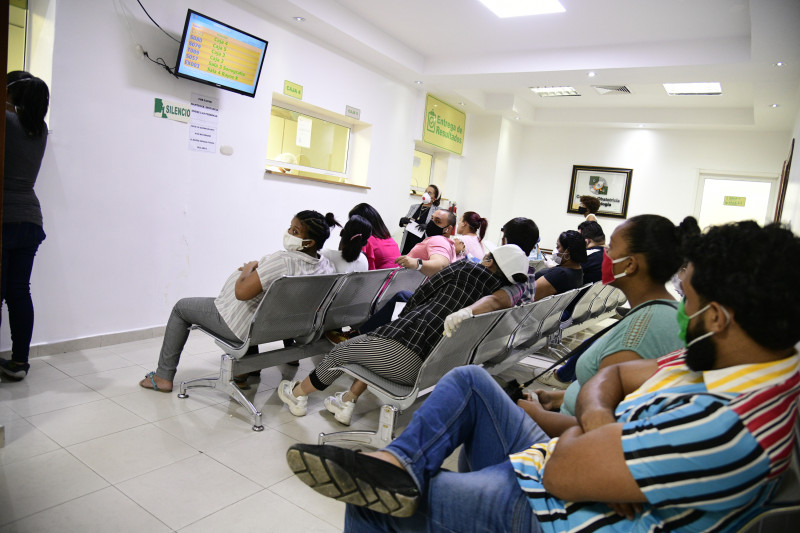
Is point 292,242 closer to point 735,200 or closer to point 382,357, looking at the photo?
point 382,357

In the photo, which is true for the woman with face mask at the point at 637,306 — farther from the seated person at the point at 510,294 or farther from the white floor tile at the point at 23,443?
the white floor tile at the point at 23,443

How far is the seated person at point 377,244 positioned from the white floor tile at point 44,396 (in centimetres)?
198

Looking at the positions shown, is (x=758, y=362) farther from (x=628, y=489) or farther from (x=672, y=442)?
(x=628, y=489)

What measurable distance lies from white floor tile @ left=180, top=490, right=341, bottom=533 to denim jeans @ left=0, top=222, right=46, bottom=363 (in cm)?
184

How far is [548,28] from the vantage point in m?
5.13

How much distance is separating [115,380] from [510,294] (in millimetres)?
2325

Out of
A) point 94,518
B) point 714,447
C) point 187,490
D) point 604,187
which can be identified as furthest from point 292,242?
point 604,187

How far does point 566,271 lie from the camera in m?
3.82

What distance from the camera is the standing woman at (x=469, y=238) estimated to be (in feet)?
14.8

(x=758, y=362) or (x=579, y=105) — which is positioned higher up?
(x=579, y=105)

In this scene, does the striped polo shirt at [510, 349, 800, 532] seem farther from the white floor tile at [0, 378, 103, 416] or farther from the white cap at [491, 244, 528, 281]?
the white floor tile at [0, 378, 103, 416]

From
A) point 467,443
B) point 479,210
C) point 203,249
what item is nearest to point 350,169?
point 203,249

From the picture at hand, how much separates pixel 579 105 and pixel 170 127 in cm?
650

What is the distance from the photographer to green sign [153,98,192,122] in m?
3.95
